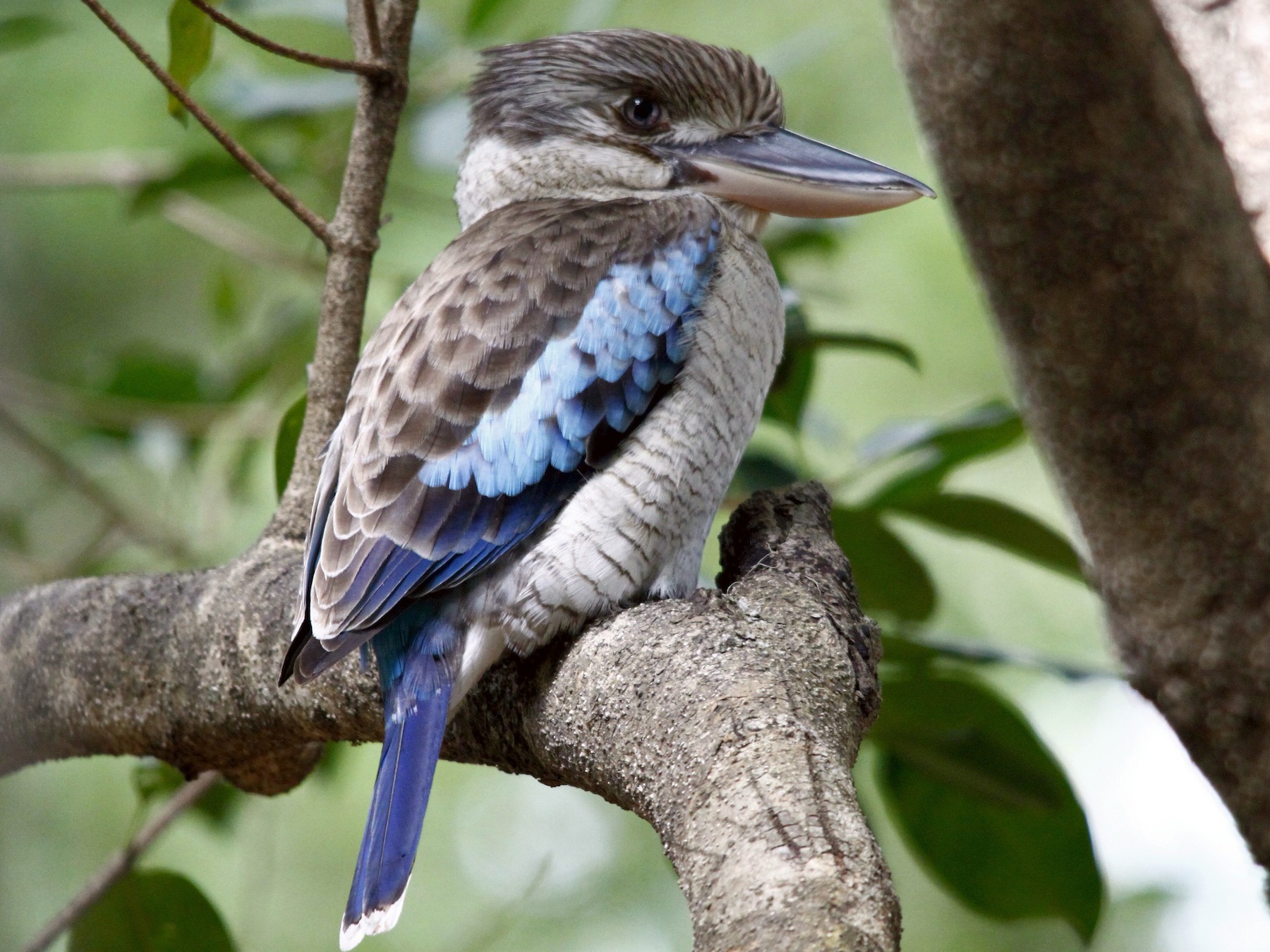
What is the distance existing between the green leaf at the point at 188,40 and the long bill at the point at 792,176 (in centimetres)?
79

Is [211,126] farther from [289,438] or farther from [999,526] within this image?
[999,526]

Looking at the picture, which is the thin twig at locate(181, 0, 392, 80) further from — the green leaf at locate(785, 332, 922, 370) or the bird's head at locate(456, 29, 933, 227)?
the green leaf at locate(785, 332, 922, 370)

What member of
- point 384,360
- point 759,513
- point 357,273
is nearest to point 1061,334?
point 759,513

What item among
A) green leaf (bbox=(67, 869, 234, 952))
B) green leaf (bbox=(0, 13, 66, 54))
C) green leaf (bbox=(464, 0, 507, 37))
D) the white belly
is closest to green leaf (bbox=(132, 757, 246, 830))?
green leaf (bbox=(67, 869, 234, 952))

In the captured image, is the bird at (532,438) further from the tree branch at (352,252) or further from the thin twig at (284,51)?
the thin twig at (284,51)

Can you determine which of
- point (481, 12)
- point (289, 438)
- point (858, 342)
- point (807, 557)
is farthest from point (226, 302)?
point (807, 557)

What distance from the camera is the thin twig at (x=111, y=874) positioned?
2.11 metres

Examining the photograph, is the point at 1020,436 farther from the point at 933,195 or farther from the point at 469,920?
the point at 469,920

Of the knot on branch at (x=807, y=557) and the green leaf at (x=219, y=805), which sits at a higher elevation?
the knot on branch at (x=807, y=557)

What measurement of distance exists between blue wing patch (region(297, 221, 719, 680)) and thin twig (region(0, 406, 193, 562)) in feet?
5.28

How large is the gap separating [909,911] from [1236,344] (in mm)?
4528

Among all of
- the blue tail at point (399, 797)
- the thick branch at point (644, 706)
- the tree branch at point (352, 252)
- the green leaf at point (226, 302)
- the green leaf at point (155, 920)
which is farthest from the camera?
the green leaf at point (226, 302)

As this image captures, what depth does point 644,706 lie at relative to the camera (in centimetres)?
143

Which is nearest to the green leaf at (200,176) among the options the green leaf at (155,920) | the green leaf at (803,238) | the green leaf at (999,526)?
the green leaf at (803,238)
